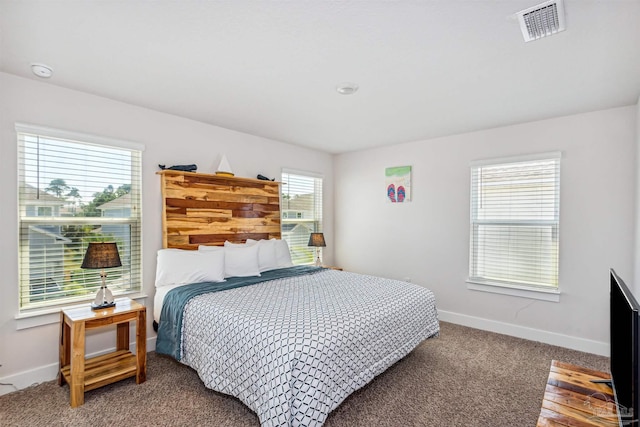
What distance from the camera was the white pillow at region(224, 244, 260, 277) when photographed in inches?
136

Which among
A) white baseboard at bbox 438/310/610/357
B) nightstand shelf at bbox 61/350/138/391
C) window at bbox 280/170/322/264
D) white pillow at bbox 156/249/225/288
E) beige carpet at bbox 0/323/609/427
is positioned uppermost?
window at bbox 280/170/322/264

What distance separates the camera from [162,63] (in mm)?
2301

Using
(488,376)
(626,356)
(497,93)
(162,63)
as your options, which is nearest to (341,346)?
(626,356)

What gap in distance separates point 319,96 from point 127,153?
6.53 feet

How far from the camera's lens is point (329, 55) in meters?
2.18

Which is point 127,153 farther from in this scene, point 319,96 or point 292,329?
point 292,329

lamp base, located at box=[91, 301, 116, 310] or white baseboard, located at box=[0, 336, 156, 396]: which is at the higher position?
lamp base, located at box=[91, 301, 116, 310]

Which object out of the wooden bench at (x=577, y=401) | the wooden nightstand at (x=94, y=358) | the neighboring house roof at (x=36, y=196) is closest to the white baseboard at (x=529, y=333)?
the wooden bench at (x=577, y=401)

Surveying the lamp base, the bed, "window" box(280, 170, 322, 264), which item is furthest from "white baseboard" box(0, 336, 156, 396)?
"window" box(280, 170, 322, 264)

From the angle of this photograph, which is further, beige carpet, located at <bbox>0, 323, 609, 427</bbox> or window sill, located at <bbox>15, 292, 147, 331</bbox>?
window sill, located at <bbox>15, 292, 147, 331</bbox>

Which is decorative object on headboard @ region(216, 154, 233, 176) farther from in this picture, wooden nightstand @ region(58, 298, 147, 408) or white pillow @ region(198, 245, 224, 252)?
wooden nightstand @ region(58, 298, 147, 408)

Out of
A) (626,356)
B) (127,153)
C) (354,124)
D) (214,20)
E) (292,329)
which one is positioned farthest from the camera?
(354,124)

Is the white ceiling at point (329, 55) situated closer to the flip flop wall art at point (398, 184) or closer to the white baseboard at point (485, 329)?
the flip flop wall art at point (398, 184)

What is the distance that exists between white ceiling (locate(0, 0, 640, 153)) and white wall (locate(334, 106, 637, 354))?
1.48ft
